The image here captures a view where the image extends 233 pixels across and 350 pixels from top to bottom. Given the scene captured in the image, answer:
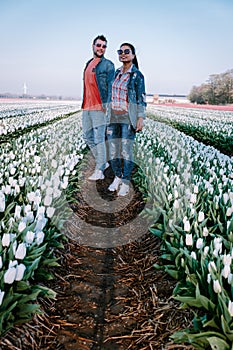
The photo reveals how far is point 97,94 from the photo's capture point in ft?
17.6

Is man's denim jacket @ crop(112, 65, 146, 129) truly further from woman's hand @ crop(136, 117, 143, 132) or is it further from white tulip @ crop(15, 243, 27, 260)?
white tulip @ crop(15, 243, 27, 260)

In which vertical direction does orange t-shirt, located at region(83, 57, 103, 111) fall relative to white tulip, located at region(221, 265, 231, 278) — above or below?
above

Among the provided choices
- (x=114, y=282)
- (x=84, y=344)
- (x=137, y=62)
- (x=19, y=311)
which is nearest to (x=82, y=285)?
(x=114, y=282)

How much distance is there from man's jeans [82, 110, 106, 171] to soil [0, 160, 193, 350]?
1605 millimetres

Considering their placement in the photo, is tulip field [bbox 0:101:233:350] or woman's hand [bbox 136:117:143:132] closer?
tulip field [bbox 0:101:233:350]

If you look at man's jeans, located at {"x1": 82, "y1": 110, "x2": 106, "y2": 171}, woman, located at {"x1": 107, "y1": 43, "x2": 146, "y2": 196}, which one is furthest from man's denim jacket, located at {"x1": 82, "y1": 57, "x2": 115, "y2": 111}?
woman, located at {"x1": 107, "y1": 43, "x2": 146, "y2": 196}

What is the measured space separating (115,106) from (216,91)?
57.6 metres

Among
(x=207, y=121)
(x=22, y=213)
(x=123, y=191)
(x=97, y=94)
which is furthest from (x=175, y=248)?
(x=207, y=121)

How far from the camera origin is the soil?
221cm

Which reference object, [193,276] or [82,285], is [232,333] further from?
[82,285]

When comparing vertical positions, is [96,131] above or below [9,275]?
above

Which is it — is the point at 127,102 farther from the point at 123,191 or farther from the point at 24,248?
the point at 24,248

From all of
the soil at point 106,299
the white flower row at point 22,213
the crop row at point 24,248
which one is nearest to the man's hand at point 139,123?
the white flower row at point 22,213

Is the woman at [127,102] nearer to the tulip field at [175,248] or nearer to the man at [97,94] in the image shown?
the man at [97,94]
